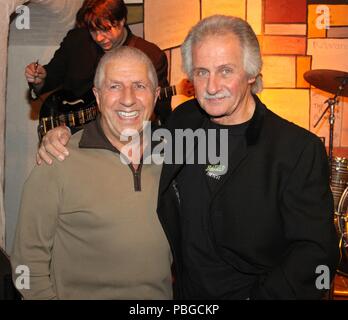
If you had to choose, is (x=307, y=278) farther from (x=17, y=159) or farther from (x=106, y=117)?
(x=17, y=159)

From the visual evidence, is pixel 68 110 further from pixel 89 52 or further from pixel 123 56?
pixel 123 56

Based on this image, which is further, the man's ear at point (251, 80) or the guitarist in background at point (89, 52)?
the guitarist in background at point (89, 52)

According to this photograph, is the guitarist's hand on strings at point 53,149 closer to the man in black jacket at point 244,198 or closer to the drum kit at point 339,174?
the man in black jacket at point 244,198

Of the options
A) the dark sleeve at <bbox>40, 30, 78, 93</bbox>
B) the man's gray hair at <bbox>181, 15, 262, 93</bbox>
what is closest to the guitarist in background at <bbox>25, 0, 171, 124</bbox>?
the dark sleeve at <bbox>40, 30, 78, 93</bbox>

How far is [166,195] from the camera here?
5.89ft

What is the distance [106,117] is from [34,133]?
304 centimetres

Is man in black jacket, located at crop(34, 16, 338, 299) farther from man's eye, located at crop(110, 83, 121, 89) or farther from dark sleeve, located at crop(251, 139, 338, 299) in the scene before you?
man's eye, located at crop(110, 83, 121, 89)

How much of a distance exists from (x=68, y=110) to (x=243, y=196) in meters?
2.05

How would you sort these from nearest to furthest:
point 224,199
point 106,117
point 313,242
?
point 313,242 → point 224,199 → point 106,117

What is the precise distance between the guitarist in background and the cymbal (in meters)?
1.28

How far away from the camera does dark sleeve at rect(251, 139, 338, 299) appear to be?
161 cm

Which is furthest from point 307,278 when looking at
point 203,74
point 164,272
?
point 203,74

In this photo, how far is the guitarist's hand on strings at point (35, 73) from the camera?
3.37 meters

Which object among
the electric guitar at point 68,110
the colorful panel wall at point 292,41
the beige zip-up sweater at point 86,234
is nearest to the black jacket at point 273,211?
the beige zip-up sweater at point 86,234
